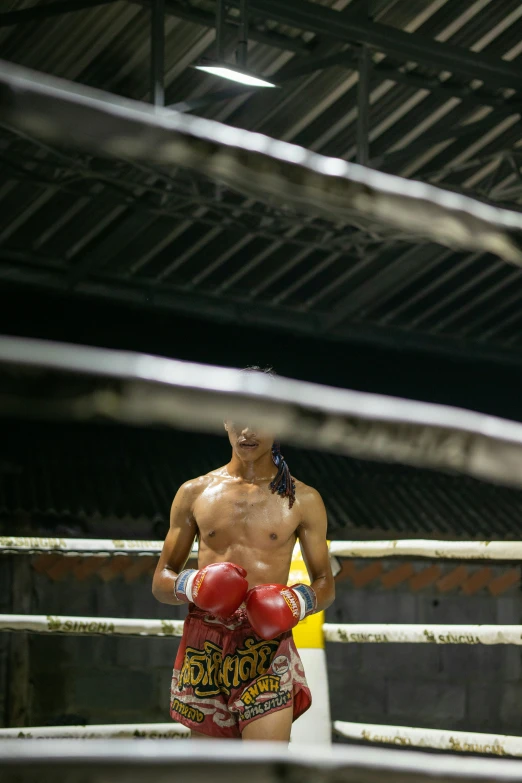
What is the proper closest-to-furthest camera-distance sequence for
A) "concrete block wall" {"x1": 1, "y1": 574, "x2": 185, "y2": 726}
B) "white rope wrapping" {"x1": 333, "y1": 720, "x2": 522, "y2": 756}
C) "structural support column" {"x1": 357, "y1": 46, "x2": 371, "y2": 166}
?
"white rope wrapping" {"x1": 333, "y1": 720, "x2": 522, "y2": 756} < "structural support column" {"x1": 357, "y1": 46, "x2": 371, "y2": 166} < "concrete block wall" {"x1": 1, "y1": 574, "x2": 185, "y2": 726}

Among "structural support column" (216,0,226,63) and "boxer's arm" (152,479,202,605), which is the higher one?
"structural support column" (216,0,226,63)

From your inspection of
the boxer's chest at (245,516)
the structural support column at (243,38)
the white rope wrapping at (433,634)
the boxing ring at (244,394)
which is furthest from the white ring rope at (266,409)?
the structural support column at (243,38)

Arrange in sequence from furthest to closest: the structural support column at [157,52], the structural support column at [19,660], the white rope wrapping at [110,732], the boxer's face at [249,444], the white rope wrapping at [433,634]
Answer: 1. the structural support column at [19,660]
2. the structural support column at [157,52]
3. the white rope wrapping at [110,732]
4. the white rope wrapping at [433,634]
5. the boxer's face at [249,444]

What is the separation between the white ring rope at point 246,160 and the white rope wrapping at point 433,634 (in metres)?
2.07

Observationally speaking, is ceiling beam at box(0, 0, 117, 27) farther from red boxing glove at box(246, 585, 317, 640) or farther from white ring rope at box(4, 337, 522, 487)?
white ring rope at box(4, 337, 522, 487)

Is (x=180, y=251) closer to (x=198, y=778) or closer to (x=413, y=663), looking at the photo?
(x=413, y=663)

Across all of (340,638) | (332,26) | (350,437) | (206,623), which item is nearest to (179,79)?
(332,26)

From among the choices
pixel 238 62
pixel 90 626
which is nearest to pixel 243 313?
pixel 238 62

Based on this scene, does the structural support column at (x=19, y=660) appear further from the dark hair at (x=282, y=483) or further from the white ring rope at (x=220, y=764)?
the white ring rope at (x=220, y=764)

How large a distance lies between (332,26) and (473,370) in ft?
12.7

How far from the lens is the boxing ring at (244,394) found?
52 cm

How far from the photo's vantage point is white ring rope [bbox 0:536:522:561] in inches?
111

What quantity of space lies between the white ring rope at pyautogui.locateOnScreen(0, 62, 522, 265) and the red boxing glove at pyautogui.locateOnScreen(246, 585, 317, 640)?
145 centimetres

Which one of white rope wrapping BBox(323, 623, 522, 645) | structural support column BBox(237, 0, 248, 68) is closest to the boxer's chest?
white rope wrapping BBox(323, 623, 522, 645)
